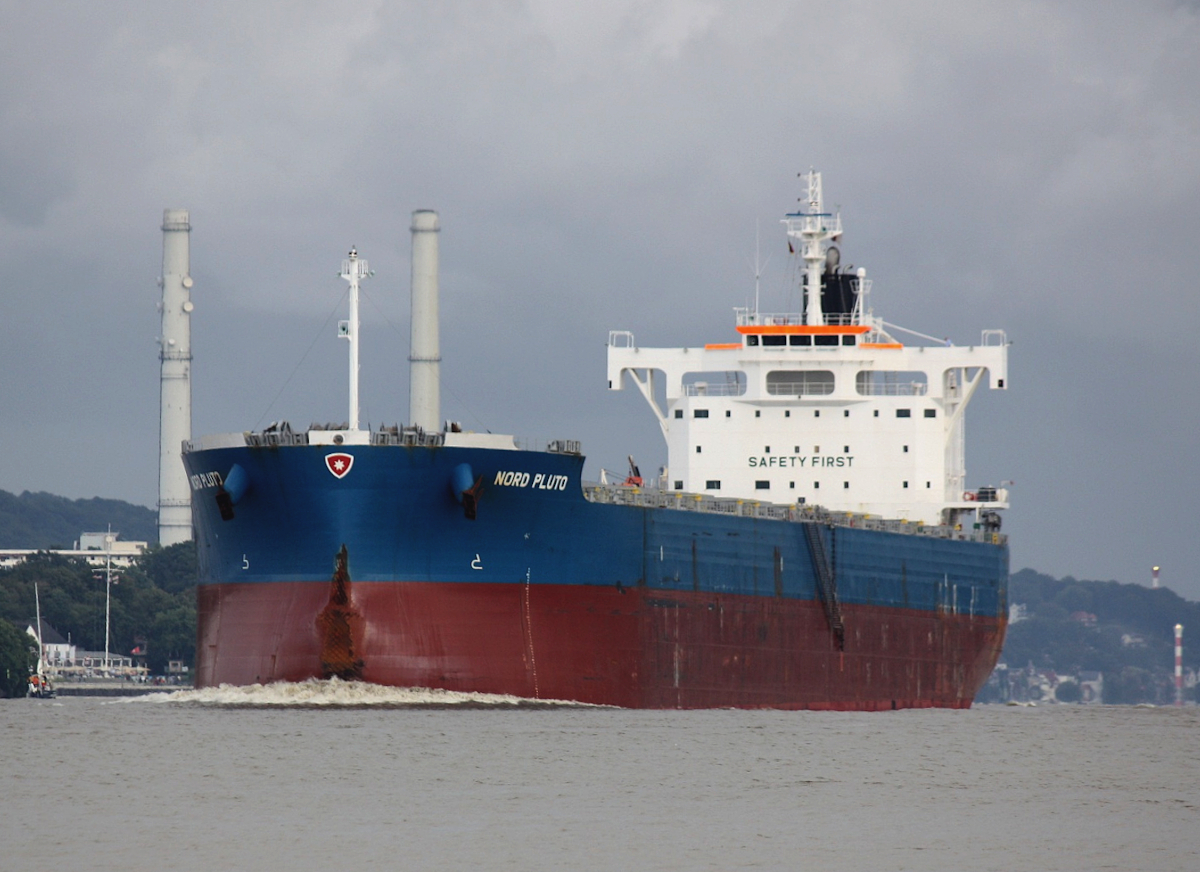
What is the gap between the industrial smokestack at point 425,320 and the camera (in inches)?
3332

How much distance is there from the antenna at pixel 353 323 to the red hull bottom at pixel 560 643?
10.2 feet

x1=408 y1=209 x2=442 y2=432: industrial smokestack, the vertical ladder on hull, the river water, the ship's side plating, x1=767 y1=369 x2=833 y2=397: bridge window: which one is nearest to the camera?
the river water

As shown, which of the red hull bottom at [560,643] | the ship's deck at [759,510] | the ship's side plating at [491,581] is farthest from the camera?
the ship's deck at [759,510]

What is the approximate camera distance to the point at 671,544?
131ft

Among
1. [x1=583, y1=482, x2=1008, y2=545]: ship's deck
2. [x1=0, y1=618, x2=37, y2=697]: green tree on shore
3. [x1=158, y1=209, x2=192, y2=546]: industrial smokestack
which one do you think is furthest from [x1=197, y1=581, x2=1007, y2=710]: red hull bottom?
[x1=158, y1=209, x2=192, y2=546]: industrial smokestack

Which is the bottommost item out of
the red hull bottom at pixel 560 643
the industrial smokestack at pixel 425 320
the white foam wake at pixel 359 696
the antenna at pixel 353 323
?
the white foam wake at pixel 359 696

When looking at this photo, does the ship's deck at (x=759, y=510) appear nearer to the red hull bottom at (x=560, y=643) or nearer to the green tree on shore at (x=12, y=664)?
the red hull bottom at (x=560, y=643)

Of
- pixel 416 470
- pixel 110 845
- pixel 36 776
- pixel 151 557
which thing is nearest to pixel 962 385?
pixel 416 470

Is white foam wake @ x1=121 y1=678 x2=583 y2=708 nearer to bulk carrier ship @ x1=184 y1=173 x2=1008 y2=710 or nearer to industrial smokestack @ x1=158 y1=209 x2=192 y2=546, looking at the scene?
bulk carrier ship @ x1=184 y1=173 x2=1008 y2=710

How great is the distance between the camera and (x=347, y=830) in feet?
74.9

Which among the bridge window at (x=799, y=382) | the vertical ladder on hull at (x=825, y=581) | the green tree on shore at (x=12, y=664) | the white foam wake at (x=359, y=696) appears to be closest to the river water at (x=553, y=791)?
the white foam wake at (x=359, y=696)

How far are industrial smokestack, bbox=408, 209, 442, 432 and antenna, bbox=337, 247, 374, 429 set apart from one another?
46244 mm

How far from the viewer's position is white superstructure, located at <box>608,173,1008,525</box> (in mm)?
49312

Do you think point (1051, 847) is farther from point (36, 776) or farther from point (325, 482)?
point (325, 482)
